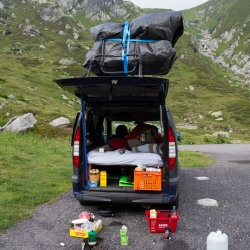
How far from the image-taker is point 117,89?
6367 mm

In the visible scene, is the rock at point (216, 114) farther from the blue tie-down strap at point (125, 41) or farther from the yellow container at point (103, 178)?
the yellow container at point (103, 178)

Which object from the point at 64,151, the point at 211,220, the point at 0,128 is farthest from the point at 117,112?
the point at 0,128

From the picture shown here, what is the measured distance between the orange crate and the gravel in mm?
728

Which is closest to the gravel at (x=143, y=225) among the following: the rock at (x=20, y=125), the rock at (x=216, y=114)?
the rock at (x=20, y=125)

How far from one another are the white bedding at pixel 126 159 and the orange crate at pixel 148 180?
12.7 inches

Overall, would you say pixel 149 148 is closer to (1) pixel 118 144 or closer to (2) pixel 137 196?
(1) pixel 118 144

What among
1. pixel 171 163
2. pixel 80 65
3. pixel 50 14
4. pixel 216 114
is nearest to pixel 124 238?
pixel 171 163

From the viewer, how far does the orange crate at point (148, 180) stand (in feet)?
20.4

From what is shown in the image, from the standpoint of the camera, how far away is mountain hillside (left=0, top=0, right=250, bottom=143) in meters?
39.8

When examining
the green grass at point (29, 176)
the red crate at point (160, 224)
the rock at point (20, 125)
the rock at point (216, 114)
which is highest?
the red crate at point (160, 224)

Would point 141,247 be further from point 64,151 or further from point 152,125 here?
point 64,151

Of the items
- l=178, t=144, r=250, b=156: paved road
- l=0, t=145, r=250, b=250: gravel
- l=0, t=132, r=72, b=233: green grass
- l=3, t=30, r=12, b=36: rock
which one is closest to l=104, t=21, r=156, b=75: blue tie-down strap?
l=0, t=145, r=250, b=250: gravel

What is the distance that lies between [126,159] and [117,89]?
144 cm

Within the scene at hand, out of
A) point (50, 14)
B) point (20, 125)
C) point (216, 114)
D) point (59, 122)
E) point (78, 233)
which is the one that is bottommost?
point (216, 114)
